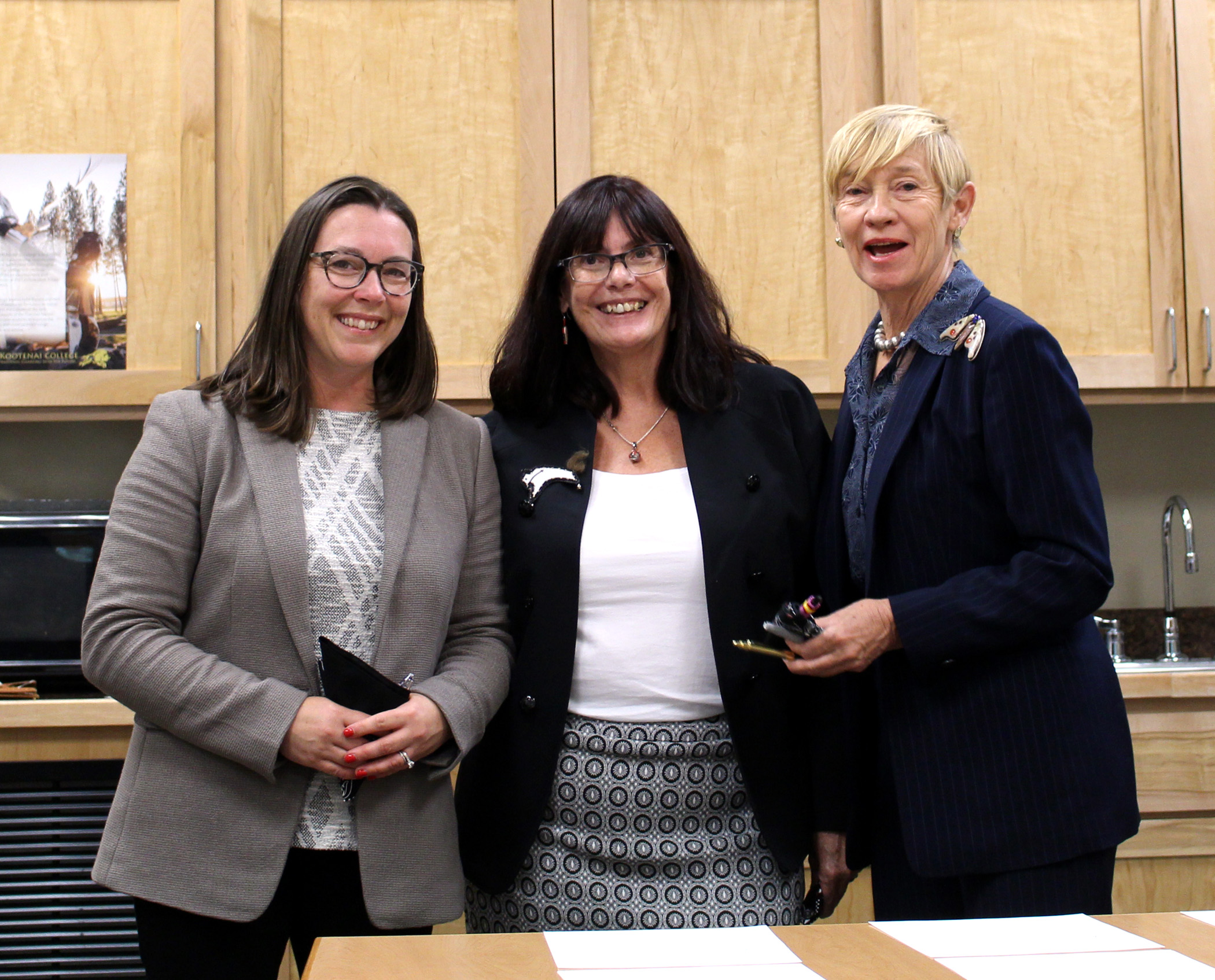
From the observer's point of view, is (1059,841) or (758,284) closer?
(1059,841)

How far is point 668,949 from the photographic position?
2.84 ft

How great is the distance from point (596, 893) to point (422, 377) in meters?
0.69

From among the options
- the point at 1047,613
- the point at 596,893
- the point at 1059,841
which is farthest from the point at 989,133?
the point at 596,893

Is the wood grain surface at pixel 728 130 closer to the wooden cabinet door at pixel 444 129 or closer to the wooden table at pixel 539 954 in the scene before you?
the wooden cabinet door at pixel 444 129

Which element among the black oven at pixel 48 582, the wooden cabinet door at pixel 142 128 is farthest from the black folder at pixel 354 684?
the wooden cabinet door at pixel 142 128

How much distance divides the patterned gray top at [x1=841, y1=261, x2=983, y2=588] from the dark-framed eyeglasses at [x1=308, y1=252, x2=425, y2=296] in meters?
0.62

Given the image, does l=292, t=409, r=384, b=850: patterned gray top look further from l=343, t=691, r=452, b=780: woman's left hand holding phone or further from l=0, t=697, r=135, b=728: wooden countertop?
l=0, t=697, r=135, b=728: wooden countertop

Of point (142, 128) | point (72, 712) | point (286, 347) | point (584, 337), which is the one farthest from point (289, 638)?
point (142, 128)

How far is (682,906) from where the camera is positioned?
1.32m

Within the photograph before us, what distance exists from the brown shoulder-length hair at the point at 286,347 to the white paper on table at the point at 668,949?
26.7 inches

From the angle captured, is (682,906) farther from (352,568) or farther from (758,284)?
(758,284)

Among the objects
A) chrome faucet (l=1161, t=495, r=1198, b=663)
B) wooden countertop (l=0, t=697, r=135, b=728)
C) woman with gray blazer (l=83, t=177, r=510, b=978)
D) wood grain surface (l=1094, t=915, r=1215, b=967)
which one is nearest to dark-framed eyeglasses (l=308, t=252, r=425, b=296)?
woman with gray blazer (l=83, t=177, r=510, b=978)

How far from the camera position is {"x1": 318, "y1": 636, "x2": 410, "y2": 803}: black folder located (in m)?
1.16

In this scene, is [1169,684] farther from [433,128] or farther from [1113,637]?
[433,128]
